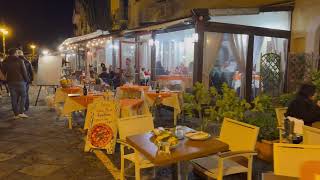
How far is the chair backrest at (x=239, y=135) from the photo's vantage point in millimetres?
3865

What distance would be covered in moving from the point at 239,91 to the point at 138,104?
5.33 m

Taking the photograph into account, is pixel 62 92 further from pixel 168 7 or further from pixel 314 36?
pixel 314 36

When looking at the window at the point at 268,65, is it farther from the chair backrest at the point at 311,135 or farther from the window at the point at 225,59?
the chair backrest at the point at 311,135

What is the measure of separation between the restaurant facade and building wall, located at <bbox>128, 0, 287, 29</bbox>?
0.82ft

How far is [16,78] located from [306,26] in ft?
32.3

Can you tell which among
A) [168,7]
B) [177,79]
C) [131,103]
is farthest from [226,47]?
[168,7]

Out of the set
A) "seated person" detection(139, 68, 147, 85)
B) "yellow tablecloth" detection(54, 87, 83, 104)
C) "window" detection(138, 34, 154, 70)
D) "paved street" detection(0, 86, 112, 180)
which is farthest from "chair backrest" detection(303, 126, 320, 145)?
"window" detection(138, 34, 154, 70)

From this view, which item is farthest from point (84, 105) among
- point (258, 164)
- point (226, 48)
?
point (226, 48)

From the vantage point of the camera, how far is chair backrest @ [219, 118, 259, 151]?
3.86 meters

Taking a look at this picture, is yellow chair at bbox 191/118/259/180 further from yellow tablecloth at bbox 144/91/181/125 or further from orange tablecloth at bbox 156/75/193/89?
orange tablecloth at bbox 156/75/193/89

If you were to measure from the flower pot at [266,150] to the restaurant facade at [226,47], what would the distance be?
15.3 feet

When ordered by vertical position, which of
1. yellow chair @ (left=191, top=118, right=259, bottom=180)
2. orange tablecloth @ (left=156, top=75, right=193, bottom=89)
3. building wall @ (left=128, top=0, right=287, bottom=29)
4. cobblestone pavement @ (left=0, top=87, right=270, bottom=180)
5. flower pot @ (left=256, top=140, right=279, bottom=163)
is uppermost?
building wall @ (left=128, top=0, right=287, bottom=29)

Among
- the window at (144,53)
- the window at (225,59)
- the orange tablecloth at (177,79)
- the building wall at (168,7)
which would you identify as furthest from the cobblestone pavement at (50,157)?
the window at (144,53)

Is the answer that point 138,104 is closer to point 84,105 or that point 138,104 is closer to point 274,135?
point 84,105
